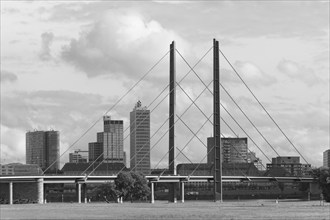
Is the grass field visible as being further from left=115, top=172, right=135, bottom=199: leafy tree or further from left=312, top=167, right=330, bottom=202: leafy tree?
left=115, top=172, right=135, bottom=199: leafy tree

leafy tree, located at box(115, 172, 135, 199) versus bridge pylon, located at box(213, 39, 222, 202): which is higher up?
bridge pylon, located at box(213, 39, 222, 202)

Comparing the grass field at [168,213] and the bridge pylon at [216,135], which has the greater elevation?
the bridge pylon at [216,135]

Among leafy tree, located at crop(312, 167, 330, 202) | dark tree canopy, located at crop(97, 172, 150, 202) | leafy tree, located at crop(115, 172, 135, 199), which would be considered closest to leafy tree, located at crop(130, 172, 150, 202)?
dark tree canopy, located at crop(97, 172, 150, 202)

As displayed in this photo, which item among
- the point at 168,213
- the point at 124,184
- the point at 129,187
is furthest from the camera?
the point at 124,184

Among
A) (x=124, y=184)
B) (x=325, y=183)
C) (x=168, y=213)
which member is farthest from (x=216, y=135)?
(x=168, y=213)

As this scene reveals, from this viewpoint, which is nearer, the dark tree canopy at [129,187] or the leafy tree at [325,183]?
the leafy tree at [325,183]

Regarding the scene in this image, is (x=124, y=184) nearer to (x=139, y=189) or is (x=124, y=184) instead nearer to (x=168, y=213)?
(x=139, y=189)

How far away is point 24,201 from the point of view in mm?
182625

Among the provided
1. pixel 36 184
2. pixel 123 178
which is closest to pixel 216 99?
pixel 123 178

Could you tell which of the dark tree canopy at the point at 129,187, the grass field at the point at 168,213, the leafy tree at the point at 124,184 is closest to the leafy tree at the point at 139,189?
the dark tree canopy at the point at 129,187

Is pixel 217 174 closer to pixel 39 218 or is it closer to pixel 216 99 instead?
pixel 216 99

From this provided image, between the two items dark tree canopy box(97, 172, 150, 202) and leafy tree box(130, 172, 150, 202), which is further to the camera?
leafy tree box(130, 172, 150, 202)

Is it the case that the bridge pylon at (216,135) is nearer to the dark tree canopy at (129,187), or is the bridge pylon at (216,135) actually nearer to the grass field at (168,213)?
the dark tree canopy at (129,187)

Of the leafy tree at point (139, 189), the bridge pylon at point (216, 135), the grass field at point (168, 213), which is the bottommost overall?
the grass field at point (168, 213)
